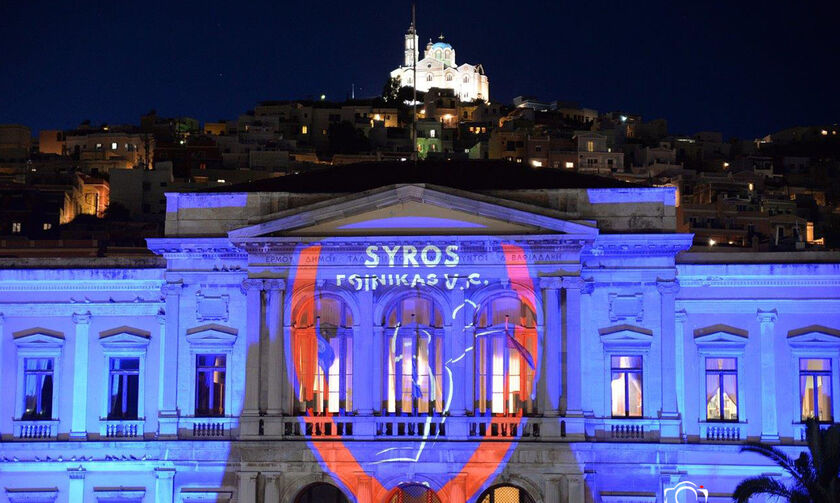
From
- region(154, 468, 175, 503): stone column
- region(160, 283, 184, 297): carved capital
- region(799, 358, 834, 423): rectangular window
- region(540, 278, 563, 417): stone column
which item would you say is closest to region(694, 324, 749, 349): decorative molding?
region(799, 358, 834, 423): rectangular window

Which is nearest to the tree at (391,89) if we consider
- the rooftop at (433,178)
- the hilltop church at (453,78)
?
the hilltop church at (453,78)

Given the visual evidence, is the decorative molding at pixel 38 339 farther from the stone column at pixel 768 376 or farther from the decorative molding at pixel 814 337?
the decorative molding at pixel 814 337

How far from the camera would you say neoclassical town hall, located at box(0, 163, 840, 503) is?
113 ft

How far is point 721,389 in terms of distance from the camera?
3591cm

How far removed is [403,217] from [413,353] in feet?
11.8

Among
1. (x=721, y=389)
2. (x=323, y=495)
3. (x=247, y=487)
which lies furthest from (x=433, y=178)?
(x=247, y=487)

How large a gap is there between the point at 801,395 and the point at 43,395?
19.9 meters

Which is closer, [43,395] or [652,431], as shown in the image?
[652,431]

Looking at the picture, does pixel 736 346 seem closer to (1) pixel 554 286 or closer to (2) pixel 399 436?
→ (1) pixel 554 286

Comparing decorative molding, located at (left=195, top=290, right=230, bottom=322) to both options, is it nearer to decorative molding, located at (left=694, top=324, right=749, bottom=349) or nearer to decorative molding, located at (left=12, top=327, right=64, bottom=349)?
decorative molding, located at (left=12, top=327, right=64, bottom=349)

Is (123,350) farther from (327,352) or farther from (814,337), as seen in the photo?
(814,337)

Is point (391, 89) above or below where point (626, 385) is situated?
above

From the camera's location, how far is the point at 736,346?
117 feet

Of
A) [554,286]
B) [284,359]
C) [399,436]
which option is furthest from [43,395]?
[554,286]
